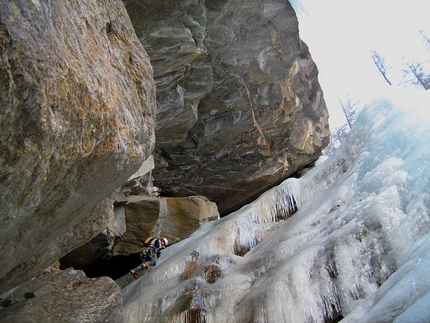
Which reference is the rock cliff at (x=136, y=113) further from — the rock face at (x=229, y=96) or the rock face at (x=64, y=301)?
the rock face at (x=64, y=301)

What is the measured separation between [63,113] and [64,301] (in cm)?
377

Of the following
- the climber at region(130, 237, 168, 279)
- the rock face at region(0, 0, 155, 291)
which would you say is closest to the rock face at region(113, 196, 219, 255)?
the climber at region(130, 237, 168, 279)

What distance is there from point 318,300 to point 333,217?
193 cm

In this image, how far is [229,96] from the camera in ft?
37.1

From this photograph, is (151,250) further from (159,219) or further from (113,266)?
(113,266)

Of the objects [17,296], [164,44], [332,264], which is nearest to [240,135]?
[164,44]

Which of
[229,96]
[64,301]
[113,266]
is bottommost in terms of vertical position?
[113,266]

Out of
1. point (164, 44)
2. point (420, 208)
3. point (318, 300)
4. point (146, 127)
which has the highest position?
point (164, 44)

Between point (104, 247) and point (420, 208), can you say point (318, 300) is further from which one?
point (104, 247)

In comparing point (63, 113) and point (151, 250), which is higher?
point (63, 113)

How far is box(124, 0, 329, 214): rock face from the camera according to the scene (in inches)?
319

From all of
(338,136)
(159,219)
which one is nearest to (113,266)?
(159,219)

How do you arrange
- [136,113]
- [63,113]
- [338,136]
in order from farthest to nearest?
[338,136] → [136,113] → [63,113]

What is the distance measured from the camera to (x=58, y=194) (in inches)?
137
